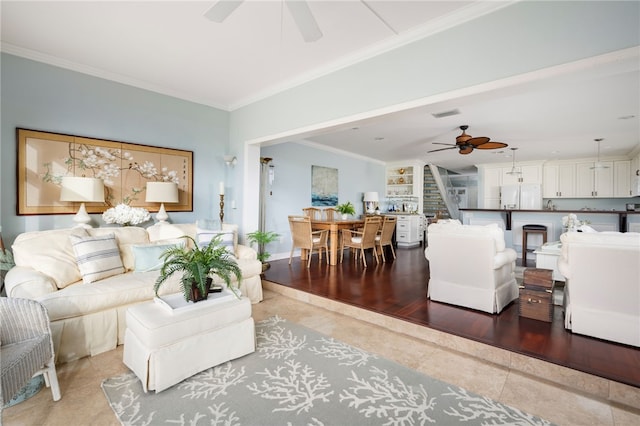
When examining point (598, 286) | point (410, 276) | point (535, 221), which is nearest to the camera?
point (598, 286)

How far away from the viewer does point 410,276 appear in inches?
181

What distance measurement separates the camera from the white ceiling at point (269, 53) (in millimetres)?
2426

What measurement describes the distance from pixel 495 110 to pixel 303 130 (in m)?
2.78

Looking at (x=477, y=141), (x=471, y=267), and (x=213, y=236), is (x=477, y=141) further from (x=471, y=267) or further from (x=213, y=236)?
(x=213, y=236)

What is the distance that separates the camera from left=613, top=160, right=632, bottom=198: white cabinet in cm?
721

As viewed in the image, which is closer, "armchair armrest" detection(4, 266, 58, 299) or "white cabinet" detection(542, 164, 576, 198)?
"armchair armrest" detection(4, 266, 58, 299)

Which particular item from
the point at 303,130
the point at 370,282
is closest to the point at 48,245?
the point at 303,130

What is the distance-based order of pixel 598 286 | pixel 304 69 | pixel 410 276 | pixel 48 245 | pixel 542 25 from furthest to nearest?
pixel 410 276 → pixel 304 69 → pixel 48 245 → pixel 598 286 → pixel 542 25

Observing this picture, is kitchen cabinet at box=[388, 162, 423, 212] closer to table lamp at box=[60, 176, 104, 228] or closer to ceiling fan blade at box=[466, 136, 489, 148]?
ceiling fan blade at box=[466, 136, 489, 148]

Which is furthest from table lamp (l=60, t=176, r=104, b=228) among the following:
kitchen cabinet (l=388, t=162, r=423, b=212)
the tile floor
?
kitchen cabinet (l=388, t=162, r=423, b=212)

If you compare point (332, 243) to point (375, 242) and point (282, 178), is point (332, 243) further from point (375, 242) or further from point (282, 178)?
point (282, 178)

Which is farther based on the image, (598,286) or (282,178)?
(282,178)

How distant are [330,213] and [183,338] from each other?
5.06 metres

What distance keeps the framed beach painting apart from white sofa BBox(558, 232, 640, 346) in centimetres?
481
